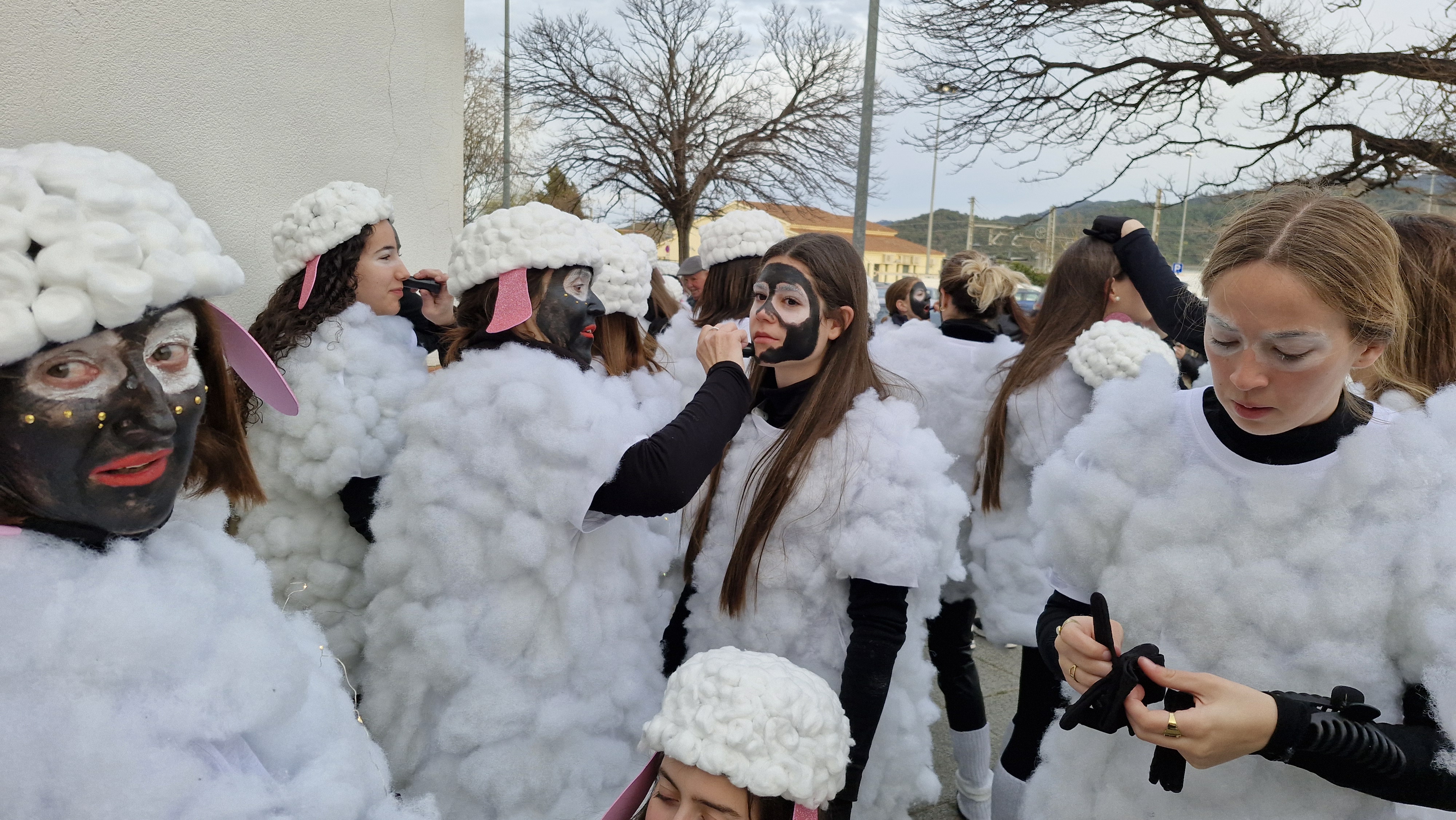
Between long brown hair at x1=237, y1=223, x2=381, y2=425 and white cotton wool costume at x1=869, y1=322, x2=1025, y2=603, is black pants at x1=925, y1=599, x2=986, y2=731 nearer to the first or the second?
white cotton wool costume at x1=869, y1=322, x2=1025, y2=603

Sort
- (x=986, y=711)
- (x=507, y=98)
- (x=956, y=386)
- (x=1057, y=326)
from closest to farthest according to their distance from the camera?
(x=1057, y=326)
(x=956, y=386)
(x=986, y=711)
(x=507, y=98)

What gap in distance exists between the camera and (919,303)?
817 centimetres

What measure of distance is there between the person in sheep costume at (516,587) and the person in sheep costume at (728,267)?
6.37ft

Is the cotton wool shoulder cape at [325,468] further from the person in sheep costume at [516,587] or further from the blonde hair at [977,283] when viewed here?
the blonde hair at [977,283]

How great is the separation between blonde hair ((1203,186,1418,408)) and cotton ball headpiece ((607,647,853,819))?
3.55 ft

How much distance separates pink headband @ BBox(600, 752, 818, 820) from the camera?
1.80 meters

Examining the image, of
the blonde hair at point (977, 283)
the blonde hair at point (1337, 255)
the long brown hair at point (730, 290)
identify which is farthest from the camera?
the blonde hair at point (977, 283)

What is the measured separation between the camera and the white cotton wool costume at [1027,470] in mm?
3119

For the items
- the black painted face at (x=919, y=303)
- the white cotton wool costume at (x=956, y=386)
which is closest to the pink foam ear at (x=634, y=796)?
the white cotton wool costume at (x=956, y=386)

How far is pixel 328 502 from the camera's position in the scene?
8.77ft

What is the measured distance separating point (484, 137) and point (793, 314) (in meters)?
23.5

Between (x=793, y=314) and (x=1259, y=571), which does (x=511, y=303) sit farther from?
(x=1259, y=571)

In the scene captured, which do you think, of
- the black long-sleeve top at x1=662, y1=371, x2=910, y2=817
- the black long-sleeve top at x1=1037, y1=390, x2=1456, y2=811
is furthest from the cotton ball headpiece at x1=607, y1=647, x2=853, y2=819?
the black long-sleeve top at x1=1037, y1=390, x2=1456, y2=811

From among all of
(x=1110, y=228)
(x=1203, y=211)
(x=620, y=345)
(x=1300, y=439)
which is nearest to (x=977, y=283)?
(x=1110, y=228)
